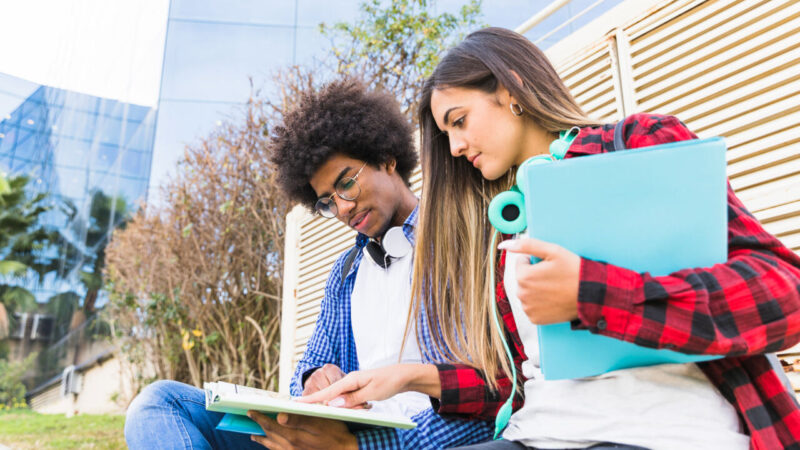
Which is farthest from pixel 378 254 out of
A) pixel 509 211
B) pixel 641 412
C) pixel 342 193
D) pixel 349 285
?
pixel 641 412

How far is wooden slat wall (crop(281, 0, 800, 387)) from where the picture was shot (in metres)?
2.07

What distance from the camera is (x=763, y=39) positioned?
7.10 feet

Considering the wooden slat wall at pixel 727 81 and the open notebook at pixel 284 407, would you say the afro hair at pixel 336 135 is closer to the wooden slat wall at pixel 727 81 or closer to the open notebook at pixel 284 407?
the wooden slat wall at pixel 727 81

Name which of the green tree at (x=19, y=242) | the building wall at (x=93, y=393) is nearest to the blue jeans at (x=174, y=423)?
the green tree at (x=19, y=242)

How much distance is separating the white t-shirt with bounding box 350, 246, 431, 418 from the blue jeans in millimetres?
475

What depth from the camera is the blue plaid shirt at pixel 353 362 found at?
60.6 inches

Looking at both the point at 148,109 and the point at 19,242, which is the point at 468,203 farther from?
the point at 19,242

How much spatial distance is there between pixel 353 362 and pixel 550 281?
1335 mm

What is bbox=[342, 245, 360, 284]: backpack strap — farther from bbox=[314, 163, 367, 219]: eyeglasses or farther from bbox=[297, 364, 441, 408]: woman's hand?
bbox=[297, 364, 441, 408]: woman's hand

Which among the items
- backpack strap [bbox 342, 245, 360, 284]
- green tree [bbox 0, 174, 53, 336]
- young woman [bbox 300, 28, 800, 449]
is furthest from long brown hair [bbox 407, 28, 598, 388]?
green tree [bbox 0, 174, 53, 336]

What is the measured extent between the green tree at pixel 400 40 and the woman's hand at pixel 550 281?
470cm

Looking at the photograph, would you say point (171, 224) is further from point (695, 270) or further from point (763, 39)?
point (695, 270)

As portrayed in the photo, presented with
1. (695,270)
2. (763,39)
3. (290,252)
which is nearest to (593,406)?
(695,270)

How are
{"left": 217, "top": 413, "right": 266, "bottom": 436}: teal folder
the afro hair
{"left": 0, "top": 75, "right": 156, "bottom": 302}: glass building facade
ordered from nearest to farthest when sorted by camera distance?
{"left": 217, "top": 413, "right": 266, "bottom": 436}: teal folder → the afro hair → {"left": 0, "top": 75, "right": 156, "bottom": 302}: glass building facade
